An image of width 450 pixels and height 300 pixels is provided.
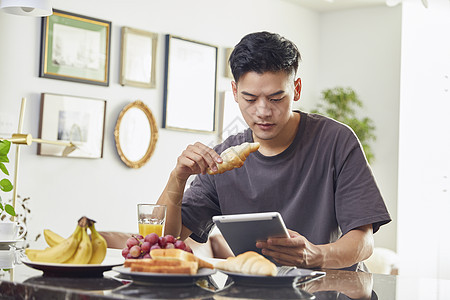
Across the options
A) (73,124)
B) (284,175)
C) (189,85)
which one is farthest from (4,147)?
(189,85)

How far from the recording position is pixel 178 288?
1175mm

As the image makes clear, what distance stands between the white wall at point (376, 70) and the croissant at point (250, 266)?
501 cm

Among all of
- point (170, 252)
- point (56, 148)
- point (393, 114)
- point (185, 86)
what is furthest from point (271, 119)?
point (393, 114)

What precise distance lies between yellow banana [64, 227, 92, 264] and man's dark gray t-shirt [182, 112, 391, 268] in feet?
2.80

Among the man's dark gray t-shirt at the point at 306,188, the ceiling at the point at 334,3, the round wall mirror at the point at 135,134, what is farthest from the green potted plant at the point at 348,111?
the man's dark gray t-shirt at the point at 306,188

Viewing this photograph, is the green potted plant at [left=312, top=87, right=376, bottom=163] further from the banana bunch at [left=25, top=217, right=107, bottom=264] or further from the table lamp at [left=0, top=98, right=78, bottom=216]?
the banana bunch at [left=25, top=217, right=107, bottom=264]

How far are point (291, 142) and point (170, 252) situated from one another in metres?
1.00

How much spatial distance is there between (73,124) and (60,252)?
123 inches

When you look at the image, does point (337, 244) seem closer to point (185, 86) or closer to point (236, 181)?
point (236, 181)

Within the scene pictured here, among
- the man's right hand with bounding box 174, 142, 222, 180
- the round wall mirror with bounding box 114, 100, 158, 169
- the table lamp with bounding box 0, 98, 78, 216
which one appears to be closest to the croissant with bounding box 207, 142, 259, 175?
the man's right hand with bounding box 174, 142, 222, 180

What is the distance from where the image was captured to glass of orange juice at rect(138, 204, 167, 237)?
5.21 ft

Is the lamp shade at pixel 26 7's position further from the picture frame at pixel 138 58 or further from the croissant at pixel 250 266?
the croissant at pixel 250 266

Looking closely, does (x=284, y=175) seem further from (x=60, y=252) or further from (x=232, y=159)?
(x=60, y=252)

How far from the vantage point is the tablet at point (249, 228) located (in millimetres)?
1392
